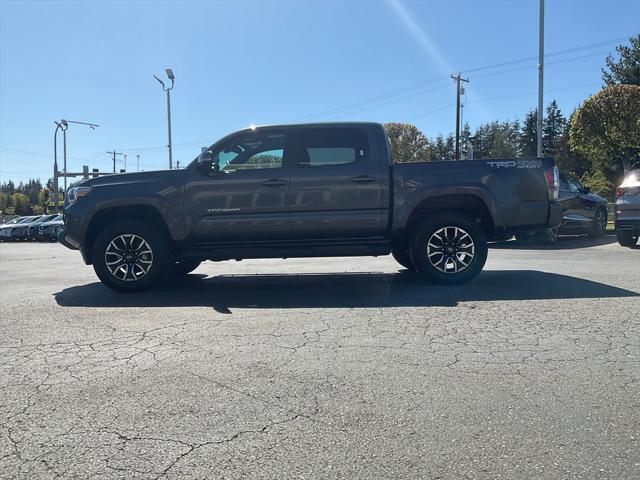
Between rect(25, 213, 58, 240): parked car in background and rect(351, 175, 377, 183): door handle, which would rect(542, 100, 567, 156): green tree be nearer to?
rect(25, 213, 58, 240): parked car in background

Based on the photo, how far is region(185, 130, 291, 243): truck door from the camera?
258 inches

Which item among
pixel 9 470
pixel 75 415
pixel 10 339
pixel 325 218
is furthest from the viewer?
pixel 325 218

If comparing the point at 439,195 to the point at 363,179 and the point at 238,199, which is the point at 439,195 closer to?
the point at 363,179

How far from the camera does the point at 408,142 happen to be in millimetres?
60281

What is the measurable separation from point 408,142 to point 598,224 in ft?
157

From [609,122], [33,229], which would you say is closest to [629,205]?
[609,122]

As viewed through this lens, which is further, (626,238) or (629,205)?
(626,238)

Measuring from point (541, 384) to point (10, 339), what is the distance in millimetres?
4360

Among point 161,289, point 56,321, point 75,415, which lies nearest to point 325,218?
point 161,289

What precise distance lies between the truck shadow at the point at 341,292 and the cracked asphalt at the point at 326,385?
62 mm

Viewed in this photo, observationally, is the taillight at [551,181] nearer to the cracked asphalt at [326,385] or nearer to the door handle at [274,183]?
the cracked asphalt at [326,385]

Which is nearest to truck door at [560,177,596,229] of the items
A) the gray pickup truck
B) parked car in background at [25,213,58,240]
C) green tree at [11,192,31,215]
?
the gray pickup truck

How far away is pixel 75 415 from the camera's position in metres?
2.96

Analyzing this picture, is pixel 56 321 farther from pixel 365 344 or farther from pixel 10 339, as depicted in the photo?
pixel 365 344
